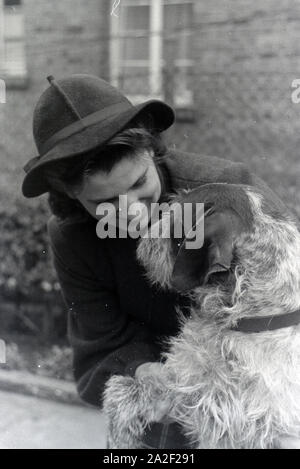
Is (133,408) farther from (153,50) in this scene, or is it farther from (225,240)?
(153,50)

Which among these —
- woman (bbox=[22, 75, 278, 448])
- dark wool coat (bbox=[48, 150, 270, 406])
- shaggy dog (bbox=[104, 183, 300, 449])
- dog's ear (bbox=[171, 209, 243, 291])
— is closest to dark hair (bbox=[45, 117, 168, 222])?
woman (bbox=[22, 75, 278, 448])

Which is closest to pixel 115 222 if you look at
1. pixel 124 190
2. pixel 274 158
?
pixel 124 190

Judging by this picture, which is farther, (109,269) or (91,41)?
(91,41)

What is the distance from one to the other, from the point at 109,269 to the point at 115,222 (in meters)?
0.30

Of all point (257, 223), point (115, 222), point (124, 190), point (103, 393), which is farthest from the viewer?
point (103, 393)

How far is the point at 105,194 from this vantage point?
1594mm

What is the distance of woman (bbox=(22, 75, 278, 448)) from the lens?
1583mm

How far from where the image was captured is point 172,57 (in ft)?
10.1

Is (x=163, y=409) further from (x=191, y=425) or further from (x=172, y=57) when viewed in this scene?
(x=172, y=57)

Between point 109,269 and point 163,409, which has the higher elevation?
point 109,269

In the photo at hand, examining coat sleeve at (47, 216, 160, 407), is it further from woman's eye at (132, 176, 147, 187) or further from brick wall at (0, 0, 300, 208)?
brick wall at (0, 0, 300, 208)

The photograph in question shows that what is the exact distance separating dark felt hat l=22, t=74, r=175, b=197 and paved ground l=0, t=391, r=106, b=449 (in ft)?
4.94

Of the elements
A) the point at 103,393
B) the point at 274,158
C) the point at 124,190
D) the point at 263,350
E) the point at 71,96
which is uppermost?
the point at 71,96

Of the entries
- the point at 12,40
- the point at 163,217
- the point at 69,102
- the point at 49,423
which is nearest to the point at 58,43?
the point at 12,40
